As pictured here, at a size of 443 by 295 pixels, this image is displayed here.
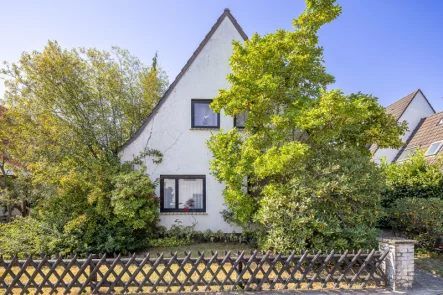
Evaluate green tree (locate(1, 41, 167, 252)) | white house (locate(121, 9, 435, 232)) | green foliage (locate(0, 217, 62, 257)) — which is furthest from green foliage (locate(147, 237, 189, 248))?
green foliage (locate(0, 217, 62, 257))

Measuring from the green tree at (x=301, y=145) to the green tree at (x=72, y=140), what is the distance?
4077 mm

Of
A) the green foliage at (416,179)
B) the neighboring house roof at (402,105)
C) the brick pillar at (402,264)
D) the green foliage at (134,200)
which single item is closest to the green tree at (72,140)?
the green foliage at (134,200)

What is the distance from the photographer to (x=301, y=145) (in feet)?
22.7

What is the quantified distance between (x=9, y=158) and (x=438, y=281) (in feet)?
49.9

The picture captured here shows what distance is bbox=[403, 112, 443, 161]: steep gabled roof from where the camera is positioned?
49.4 feet

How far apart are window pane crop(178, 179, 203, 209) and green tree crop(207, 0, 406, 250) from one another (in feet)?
8.12

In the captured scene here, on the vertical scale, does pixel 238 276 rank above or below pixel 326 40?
below

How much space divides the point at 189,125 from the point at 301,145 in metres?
5.12

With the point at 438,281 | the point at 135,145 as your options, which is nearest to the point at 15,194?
Result: the point at 135,145

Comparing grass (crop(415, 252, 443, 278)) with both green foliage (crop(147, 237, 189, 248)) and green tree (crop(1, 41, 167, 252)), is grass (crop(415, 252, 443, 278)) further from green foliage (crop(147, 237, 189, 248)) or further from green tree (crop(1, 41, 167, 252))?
green tree (crop(1, 41, 167, 252))

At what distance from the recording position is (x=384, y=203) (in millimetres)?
11547

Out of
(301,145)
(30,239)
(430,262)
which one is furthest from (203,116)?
(430,262)

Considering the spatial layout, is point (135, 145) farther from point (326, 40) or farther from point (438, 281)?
point (438, 281)

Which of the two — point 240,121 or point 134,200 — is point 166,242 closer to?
point 134,200
